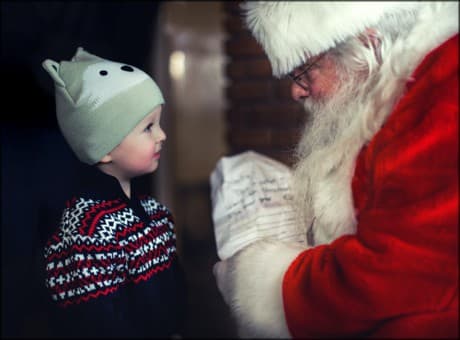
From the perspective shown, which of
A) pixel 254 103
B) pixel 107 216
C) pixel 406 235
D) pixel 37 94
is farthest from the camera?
pixel 254 103

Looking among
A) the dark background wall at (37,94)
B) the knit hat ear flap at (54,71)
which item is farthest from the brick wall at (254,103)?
the knit hat ear flap at (54,71)

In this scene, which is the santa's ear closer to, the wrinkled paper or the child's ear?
the wrinkled paper

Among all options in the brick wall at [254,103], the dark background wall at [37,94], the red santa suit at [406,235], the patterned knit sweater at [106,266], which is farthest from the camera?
the brick wall at [254,103]

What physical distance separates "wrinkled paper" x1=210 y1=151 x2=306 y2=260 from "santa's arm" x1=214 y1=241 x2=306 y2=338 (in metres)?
0.03

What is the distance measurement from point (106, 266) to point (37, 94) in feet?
1.19

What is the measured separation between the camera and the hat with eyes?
1.89 feet

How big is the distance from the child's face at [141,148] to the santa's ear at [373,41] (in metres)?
0.27

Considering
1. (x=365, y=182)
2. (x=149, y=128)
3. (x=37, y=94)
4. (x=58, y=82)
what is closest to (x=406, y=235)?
(x=365, y=182)

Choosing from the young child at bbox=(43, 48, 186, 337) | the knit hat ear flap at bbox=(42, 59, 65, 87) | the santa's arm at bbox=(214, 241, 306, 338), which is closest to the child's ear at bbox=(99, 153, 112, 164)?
the young child at bbox=(43, 48, 186, 337)

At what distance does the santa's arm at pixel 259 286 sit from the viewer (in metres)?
0.62

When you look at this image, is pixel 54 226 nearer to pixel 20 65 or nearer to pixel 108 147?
pixel 108 147

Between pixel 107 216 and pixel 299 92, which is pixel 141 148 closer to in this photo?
pixel 107 216

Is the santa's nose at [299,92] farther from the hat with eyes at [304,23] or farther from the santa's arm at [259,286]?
the santa's arm at [259,286]

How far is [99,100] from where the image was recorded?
61cm
